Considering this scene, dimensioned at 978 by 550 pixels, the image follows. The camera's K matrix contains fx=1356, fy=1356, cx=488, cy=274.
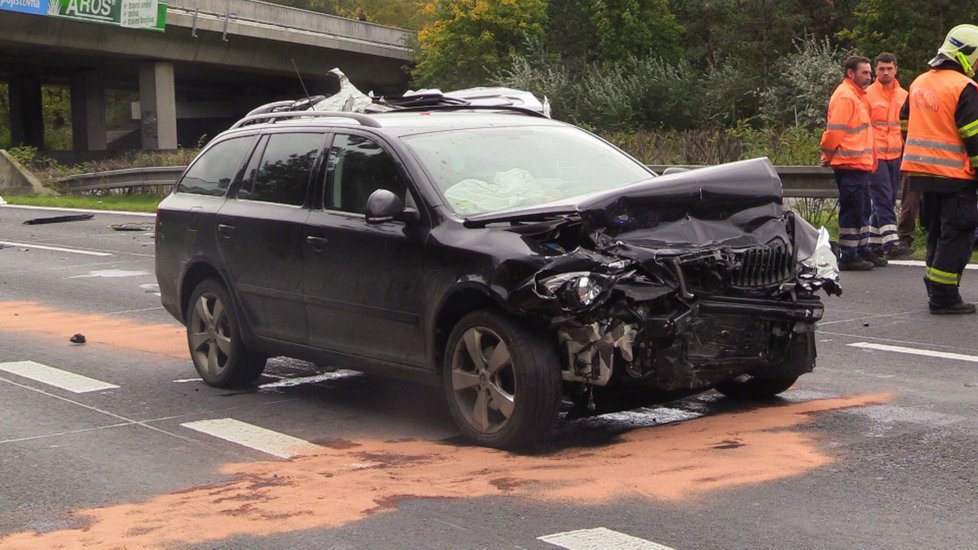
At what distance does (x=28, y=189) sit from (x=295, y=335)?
94.5ft

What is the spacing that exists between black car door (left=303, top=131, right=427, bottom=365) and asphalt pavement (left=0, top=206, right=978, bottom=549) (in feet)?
1.56

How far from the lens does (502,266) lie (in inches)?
245

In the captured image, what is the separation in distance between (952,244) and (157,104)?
46.1 m

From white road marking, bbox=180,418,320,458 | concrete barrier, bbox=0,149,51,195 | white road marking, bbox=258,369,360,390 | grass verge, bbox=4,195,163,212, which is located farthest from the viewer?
concrete barrier, bbox=0,149,51,195

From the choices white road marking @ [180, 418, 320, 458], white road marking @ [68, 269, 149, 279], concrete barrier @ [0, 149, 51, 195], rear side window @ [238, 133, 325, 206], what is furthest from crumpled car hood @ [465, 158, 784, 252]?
concrete barrier @ [0, 149, 51, 195]

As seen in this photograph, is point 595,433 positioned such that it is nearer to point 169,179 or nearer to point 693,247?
point 693,247

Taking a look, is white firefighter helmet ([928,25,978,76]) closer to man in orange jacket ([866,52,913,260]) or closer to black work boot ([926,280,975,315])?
black work boot ([926,280,975,315])

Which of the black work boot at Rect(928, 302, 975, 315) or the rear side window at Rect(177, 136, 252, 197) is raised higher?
the rear side window at Rect(177, 136, 252, 197)

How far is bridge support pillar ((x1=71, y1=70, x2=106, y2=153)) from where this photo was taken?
61.5 m

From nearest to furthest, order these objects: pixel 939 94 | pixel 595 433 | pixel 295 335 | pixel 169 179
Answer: pixel 595 433
pixel 295 335
pixel 939 94
pixel 169 179

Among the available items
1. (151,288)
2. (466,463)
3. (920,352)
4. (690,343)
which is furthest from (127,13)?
(690,343)

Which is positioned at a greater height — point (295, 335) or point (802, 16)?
point (802, 16)

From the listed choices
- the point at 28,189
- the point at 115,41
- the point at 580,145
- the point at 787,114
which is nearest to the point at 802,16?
the point at 787,114

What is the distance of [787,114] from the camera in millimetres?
42438
